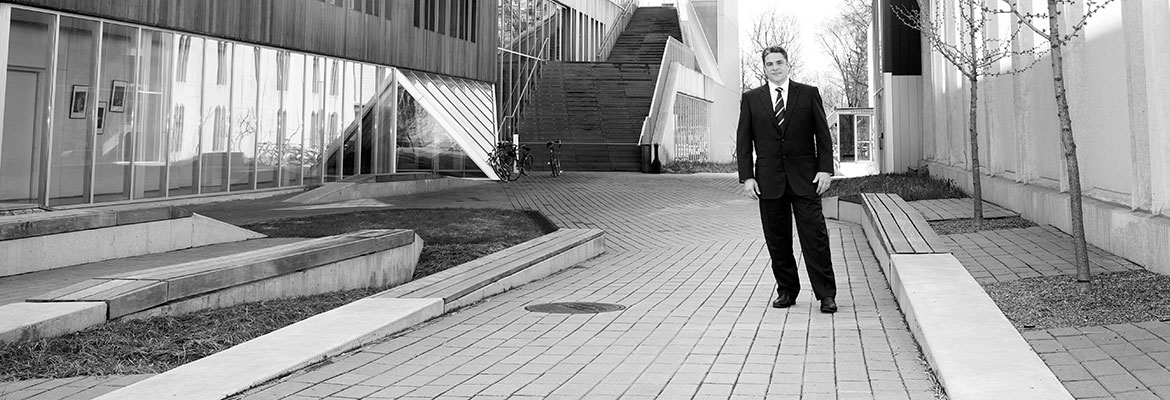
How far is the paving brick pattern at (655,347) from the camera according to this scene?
4.64 meters

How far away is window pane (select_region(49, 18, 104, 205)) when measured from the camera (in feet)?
49.3

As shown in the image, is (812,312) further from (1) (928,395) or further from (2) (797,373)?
(1) (928,395)

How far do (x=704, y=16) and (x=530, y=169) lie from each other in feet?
114

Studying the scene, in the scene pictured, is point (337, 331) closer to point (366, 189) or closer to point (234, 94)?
point (234, 94)

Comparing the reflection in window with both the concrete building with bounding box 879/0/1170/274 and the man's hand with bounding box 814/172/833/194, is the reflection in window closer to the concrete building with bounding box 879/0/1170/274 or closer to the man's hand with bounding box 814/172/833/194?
the concrete building with bounding box 879/0/1170/274

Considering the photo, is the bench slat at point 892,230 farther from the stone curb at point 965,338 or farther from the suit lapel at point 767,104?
the suit lapel at point 767,104

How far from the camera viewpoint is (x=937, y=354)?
457cm

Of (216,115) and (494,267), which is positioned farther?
(216,115)

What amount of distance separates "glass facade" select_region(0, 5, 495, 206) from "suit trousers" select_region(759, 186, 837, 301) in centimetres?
1141

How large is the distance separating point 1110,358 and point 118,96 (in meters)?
15.5

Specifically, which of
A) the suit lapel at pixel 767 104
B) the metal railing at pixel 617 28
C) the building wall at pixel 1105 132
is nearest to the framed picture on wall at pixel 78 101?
the suit lapel at pixel 767 104

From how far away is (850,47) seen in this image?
204ft

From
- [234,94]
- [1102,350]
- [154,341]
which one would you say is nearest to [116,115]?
[234,94]

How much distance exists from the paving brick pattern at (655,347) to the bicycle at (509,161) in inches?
712
